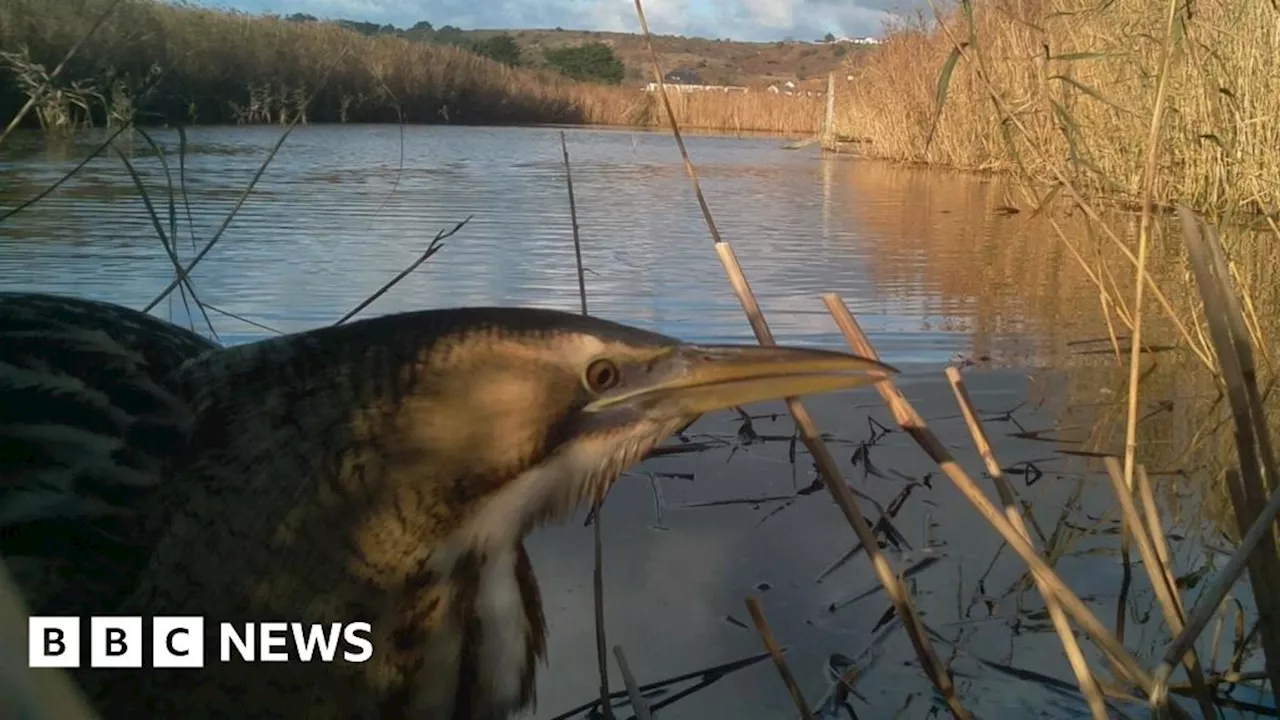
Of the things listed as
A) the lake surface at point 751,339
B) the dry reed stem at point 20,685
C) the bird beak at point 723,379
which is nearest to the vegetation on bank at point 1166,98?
the lake surface at point 751,339

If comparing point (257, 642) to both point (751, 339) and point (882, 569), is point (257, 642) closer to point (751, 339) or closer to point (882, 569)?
point (882, 569)

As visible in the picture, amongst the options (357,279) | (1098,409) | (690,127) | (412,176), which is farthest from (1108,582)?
(690,127)

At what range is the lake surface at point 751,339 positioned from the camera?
2080 millimetres

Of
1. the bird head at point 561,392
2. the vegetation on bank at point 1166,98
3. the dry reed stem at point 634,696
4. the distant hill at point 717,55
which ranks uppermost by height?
the distant hill at point 717,55

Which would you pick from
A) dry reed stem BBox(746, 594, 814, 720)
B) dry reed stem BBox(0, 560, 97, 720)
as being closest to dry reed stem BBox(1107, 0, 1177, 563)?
dry reed stem BBox(746, 594, 814, 720)

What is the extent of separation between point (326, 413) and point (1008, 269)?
17.6ft

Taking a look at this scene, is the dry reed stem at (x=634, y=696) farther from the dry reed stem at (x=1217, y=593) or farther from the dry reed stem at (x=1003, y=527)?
the dry reed stem at (x=1217, y=593)

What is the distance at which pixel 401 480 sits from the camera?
1360 millimetres

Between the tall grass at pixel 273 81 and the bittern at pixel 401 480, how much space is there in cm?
155

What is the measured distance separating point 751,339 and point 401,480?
285 centimetres

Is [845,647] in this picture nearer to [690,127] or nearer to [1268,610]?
[1268,610]

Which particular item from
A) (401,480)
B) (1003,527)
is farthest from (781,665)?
(401,480)

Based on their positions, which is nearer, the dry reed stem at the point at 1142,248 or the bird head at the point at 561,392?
the bird head at the point at 561,392

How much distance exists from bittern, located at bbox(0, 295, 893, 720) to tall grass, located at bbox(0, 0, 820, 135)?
155cm
